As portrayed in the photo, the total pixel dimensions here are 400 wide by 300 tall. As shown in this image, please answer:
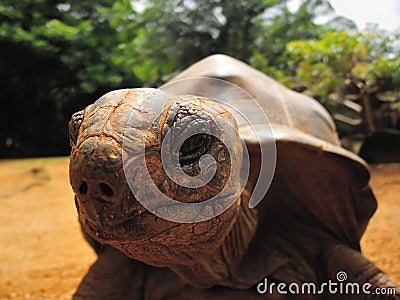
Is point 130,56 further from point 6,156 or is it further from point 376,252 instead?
point 376,252

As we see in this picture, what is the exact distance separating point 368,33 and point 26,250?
3504mm

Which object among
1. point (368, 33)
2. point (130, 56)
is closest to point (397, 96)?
point (368, 33)

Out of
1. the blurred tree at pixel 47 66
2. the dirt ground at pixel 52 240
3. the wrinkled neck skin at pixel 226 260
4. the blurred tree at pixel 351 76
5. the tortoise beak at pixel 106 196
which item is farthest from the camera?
the blurred tree at pixel 47 66

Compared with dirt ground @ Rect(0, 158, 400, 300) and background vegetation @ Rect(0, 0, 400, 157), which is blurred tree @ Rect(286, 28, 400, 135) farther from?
dirt ground @ Rect(0, 158, 400, 300)

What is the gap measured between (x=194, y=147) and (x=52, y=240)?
221 cm

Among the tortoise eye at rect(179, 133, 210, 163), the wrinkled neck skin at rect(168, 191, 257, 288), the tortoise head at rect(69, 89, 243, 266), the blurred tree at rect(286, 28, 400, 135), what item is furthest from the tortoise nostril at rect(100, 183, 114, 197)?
the blurred tree at rect(286, 28, 400, 135)

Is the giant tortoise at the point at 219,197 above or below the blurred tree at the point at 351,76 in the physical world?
above

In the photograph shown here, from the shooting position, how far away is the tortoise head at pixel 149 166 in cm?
81

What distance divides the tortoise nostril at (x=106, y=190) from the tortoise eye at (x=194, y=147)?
17 cm

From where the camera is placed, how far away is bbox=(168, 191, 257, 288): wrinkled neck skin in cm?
128

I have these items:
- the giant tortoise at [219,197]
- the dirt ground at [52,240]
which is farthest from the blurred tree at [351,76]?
the giant tortoise at [219,197]

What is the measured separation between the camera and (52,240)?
8.98 feet

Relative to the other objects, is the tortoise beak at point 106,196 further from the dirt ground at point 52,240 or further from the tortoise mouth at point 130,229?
the dirt ground at point 52,240

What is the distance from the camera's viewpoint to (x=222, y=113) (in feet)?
3.22
